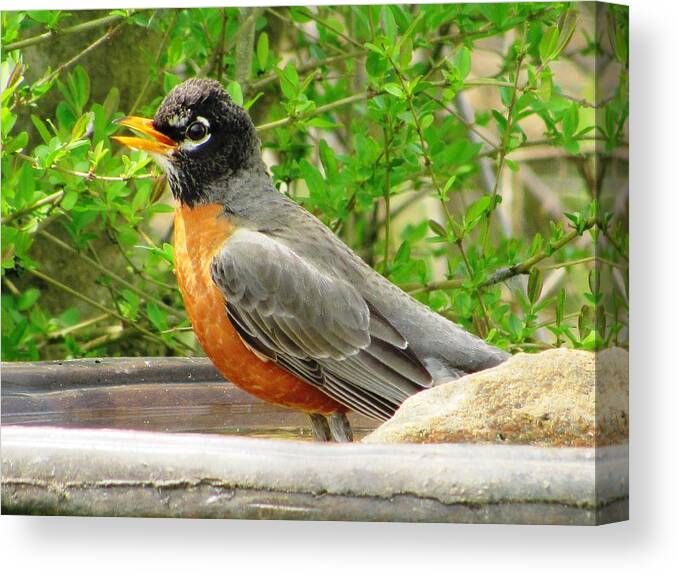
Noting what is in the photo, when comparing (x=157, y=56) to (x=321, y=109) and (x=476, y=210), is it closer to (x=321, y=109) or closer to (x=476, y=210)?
(x=321, y=109)

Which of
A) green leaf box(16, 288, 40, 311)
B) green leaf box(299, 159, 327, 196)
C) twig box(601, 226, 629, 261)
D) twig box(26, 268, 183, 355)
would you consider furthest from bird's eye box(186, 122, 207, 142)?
twig box(601, 226, 629, 261)

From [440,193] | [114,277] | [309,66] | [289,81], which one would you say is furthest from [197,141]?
[440,193]

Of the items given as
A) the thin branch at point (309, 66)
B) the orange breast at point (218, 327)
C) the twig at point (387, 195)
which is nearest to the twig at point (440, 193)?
the twig at point (387, 195)

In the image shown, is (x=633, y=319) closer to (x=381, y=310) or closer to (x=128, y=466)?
(x=381, y=310)

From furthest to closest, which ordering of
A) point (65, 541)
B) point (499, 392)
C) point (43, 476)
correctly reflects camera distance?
point (65, 541)
point (43, 476)
point (499, 392)

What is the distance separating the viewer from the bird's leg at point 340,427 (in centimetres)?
489

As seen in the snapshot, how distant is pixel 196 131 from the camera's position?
4.94m

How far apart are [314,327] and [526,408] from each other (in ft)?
2.48

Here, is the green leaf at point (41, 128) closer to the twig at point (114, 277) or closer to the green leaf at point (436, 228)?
the twig at point (114, 277)

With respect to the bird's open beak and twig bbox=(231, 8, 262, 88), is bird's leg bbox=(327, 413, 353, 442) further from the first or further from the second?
twig bbox=(231, 8, 262, 88)

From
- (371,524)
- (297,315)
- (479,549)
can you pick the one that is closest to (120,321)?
(297,315)

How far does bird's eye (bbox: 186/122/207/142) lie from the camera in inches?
194

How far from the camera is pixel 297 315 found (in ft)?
16.0

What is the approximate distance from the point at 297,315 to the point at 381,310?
285 millimetres
